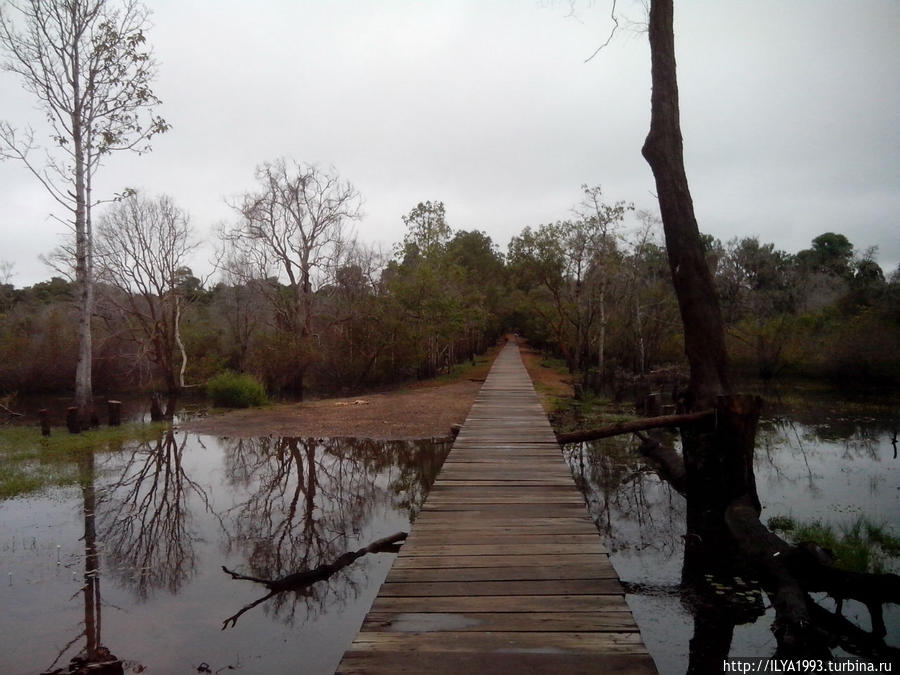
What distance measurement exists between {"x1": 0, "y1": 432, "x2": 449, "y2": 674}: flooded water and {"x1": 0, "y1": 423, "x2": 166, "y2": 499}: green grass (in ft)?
1.24

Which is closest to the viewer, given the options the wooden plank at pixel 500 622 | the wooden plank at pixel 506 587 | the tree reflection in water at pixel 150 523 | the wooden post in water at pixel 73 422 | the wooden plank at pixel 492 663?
the wooden plank at pixel 492 663

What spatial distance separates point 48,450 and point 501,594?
439 inches

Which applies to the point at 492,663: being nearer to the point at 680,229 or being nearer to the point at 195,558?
the point at 195,558

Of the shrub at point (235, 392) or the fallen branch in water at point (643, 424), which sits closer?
the fallen branch in water at point (643, 424)

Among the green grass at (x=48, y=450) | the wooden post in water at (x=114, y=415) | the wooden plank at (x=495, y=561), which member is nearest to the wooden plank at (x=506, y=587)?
the wooden plank at (x=495, y=561)

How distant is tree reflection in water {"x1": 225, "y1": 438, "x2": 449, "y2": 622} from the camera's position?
19.8 feet

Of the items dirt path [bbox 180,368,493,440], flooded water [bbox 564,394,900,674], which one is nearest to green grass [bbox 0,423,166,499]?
dirt path [bbox 180,368,493,440]

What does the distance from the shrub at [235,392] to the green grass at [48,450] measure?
399cm

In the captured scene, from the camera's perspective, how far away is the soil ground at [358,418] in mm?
13883

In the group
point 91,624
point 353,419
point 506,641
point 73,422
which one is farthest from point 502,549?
point 73,422

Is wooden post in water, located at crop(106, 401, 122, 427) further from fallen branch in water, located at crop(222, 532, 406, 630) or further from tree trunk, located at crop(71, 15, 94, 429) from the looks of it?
fallen branch in water, located at crop(222, 532, 406, 630)

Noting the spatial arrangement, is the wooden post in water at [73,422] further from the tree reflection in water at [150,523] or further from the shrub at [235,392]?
the shrub at [235,392]

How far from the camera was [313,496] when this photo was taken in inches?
348

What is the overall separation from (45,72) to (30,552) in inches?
501
